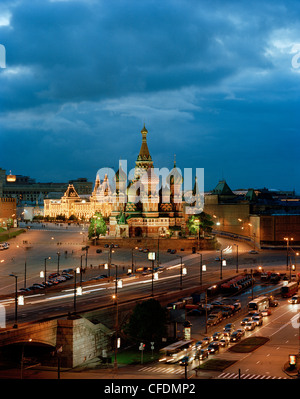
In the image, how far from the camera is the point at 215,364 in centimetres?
4116

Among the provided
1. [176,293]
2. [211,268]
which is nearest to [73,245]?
[211,268]

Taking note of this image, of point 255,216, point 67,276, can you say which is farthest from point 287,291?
point 255,216

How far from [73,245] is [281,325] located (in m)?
62.0

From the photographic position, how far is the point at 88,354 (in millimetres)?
44812

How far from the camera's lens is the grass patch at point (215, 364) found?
1585 inches

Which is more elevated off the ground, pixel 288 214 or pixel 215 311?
pixel 288 214

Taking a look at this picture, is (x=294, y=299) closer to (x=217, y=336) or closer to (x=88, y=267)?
(x=217, y=336)

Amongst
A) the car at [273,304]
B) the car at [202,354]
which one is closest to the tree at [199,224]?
the car at [273,304]

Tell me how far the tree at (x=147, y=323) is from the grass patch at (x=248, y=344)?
6.82m

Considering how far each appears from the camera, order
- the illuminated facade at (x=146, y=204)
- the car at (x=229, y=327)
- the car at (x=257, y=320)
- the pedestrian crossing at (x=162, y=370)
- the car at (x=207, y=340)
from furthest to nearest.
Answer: the illuminated facade at (x=146, y=204)
the car at (x=257, y=320)
the car at (x=229, y=327)
the car at (x=207, y=340)
the pedestrian crossing at (x=162, y=370)

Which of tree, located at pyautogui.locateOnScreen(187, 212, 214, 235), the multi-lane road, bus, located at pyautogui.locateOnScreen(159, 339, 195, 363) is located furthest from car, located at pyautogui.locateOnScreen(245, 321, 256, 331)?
tree, located at pyautogui.locateOnScreen(187, 212, 214, 235)

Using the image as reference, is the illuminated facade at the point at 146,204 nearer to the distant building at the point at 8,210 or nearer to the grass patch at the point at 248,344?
the distant building at the point at 8,210

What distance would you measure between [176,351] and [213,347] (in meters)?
2.94
